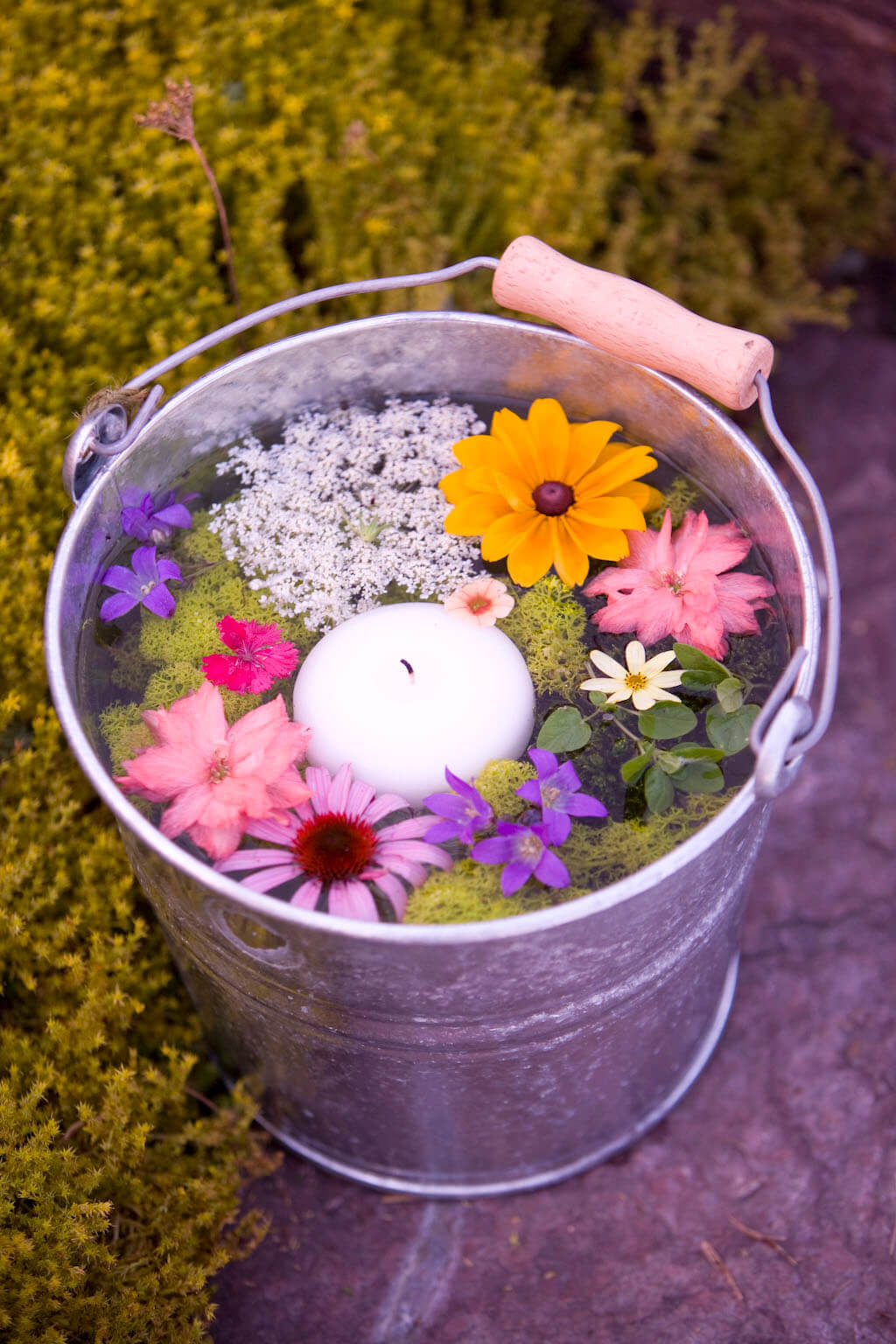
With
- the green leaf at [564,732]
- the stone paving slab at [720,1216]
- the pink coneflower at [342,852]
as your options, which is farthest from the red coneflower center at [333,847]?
the stone paving slab at [720,1216]

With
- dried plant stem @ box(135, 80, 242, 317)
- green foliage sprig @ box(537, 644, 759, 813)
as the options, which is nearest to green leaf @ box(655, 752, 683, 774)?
green foliage sprig @ box(537, 644, 759, 813)

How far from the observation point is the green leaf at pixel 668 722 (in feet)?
3.77

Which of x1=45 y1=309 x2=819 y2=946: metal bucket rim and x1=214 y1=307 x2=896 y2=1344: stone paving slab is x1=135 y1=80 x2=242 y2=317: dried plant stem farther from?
x1=214 y1=307 x2=896 y2=1344: stone paving slab

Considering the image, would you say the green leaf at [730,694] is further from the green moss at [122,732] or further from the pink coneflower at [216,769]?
the green moss at [122,732]

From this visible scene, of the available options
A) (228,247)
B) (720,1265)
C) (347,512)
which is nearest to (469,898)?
(347,512)

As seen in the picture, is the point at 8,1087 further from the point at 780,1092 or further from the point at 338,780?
the point at 780,1092

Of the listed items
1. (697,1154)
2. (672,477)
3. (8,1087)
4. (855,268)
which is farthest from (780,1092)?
(855,268)

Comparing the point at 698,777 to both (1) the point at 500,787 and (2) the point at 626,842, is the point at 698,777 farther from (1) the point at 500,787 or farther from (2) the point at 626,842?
(1) the point at 500,787

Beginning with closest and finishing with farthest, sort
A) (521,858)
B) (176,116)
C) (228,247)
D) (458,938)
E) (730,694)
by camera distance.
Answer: (458,938), (521,858), (730,694), (176,116), (228,247)

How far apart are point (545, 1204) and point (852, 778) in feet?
3.02

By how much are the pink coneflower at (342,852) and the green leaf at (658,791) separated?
218 millimetres

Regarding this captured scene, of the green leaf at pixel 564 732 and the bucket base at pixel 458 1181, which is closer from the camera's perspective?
the green leaf at pixel 564 732

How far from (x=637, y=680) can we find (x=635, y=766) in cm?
11

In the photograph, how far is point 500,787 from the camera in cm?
112
